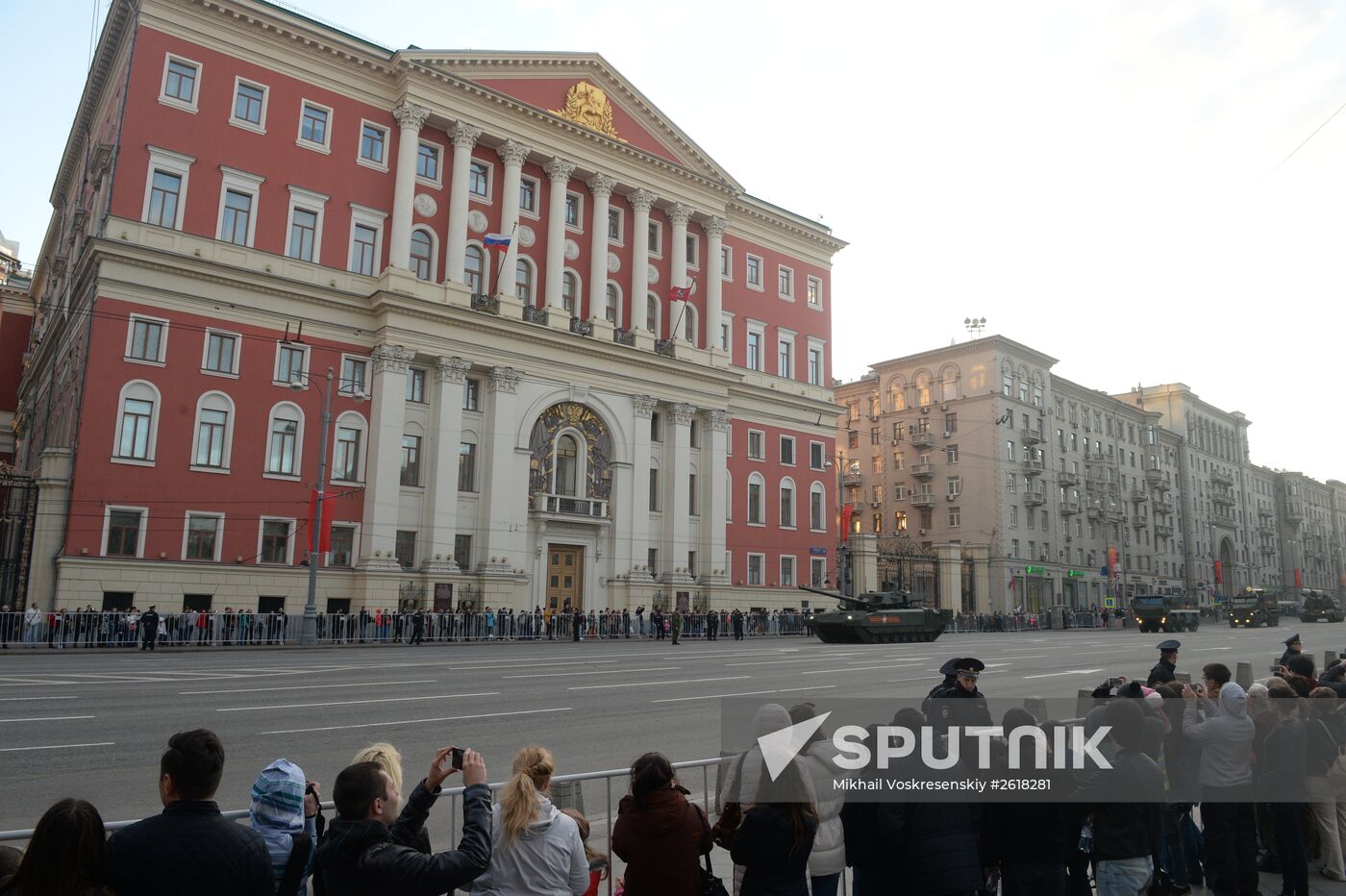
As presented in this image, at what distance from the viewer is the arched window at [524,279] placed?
1619 inches

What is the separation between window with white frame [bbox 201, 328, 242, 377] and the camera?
3271cm

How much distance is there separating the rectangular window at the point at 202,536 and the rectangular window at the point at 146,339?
18.4ft

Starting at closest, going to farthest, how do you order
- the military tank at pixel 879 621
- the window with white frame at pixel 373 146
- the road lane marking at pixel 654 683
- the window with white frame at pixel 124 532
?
the road lane marking at pixel 654 683
the window with white frame at pixel 124 532
the military tank at pixel 879 621
the window with white frame at pixel 373 146

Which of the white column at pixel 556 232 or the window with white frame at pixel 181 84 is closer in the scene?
the window with white frame at pixel 181 84

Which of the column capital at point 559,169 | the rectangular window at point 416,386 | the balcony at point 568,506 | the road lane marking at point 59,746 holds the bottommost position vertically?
the road lane marking at point 59,746

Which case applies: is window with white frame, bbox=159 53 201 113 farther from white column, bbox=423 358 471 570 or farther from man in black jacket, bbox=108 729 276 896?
man in black jacket, bbox=108 729 276 896

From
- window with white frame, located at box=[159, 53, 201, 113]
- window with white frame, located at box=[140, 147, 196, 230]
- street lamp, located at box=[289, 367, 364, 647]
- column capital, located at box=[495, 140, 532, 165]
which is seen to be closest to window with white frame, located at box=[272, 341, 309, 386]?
street lamp, located at box=[289, 367, 364, 647]

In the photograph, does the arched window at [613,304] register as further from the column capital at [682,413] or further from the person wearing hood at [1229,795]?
the person wearing hood at [1229,795]

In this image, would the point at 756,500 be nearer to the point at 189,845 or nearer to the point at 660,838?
the point at 660,838

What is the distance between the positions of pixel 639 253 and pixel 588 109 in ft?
22.8

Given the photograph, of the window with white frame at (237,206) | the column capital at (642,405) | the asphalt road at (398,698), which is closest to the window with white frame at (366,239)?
the window with white frame at (237,206)

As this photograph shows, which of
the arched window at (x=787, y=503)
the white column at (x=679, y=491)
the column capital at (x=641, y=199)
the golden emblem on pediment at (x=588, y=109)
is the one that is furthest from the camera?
the arched window at (x=787, y=503)

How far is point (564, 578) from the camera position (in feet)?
132

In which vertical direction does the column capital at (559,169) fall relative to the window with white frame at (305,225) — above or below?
above
